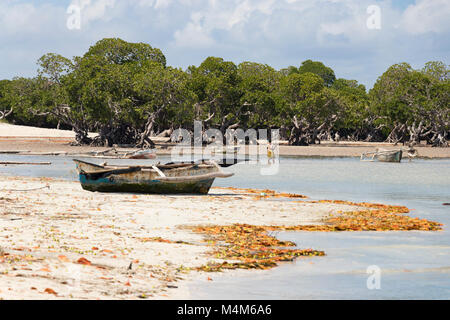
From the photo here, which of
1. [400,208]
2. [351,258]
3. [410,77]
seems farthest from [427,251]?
[410,77]

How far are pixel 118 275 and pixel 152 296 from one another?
1.13 m

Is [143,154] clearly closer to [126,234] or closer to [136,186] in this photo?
[136,186]

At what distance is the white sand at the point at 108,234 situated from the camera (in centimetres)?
839

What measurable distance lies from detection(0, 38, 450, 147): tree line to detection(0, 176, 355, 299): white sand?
1775 inches

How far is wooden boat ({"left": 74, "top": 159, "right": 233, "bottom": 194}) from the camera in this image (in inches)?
840

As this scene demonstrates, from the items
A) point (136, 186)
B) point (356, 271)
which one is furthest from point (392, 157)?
point (356, 271)

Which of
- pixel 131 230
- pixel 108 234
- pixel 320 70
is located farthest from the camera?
pixel 320 70

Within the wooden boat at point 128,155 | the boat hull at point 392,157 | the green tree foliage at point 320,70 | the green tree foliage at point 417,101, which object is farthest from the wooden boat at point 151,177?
the green tree foliage at point 320,70

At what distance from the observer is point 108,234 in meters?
12.8

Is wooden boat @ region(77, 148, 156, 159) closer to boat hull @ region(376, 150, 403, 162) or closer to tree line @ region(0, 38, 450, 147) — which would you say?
tree line @ region(0, 38, 450, 147)

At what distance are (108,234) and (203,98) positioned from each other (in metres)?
67.5

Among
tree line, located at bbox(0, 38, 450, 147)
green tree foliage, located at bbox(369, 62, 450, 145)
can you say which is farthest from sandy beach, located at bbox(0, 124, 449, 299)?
green tree foliage, located at bbox(369, 62, 450, 145)

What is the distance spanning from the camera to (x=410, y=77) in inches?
3344

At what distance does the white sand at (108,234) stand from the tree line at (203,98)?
45095mm
